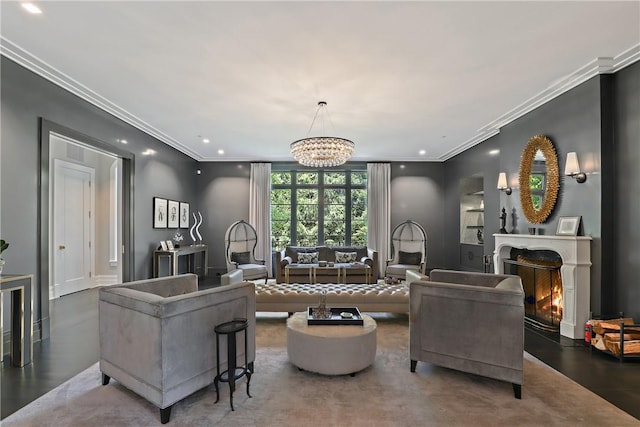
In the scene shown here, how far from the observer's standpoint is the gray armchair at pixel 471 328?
2625mm

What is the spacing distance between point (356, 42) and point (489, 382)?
129 inches

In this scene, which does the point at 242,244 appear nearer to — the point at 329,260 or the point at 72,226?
the point at 329,260

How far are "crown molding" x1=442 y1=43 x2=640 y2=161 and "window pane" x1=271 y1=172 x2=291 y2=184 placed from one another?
15.9 ft

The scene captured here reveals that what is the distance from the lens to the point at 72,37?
119 inches

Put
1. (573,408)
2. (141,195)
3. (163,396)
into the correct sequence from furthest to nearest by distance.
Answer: (141,195) → (573,408) → (163,396)

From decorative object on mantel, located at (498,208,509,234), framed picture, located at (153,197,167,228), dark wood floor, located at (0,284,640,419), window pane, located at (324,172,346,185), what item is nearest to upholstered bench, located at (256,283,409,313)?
dark wood floor, located at (0,284,640,419)

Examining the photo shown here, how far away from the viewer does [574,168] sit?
400cm

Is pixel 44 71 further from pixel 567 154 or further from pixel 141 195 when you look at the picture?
pixel 567 154

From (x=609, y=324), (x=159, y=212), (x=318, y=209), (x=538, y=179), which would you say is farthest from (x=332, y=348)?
(x=318, y=209)

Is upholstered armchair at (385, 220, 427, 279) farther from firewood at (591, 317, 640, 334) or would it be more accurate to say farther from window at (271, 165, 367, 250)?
firewood at (591, 317, 640, 334)

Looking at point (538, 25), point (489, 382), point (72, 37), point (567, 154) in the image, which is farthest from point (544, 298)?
point (72, 37)

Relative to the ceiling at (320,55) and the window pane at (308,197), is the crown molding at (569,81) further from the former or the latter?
the window pane at (308,197)

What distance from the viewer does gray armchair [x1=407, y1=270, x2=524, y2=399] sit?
8.61 ft

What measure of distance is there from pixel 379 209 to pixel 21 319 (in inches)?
280
